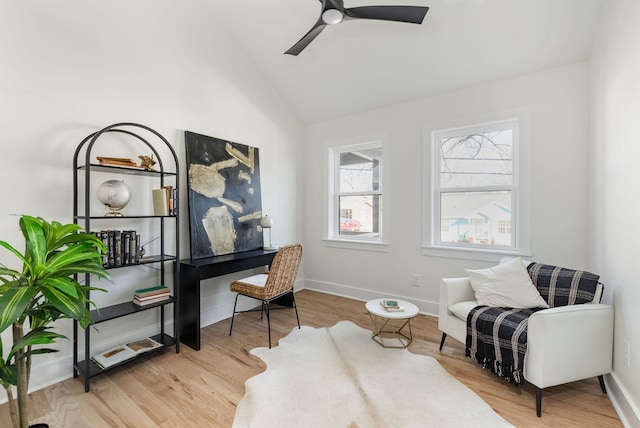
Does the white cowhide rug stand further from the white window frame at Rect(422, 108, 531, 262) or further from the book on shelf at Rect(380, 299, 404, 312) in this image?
the white window frame at Rect(422, 108, 531, 262)

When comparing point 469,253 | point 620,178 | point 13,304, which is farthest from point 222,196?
point 620,178

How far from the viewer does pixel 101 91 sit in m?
2.38

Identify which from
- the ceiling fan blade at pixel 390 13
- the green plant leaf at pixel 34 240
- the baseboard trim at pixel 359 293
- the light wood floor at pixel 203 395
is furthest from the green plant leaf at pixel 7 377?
the baseboard trim at pixel 359 293

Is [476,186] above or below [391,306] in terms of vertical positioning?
above

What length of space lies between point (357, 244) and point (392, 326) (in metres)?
1.23

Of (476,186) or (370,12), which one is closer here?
(370,12)

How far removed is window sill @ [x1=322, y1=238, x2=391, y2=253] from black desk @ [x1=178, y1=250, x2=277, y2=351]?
5.14 ft

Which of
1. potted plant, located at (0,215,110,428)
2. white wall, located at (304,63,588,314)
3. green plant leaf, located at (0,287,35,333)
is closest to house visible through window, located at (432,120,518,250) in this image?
white wall, located at (304,63,588,314)

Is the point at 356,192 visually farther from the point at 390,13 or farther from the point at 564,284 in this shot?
the point at 564,284

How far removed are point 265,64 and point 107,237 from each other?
105 inches

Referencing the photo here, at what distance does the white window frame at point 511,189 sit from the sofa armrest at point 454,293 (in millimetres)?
739

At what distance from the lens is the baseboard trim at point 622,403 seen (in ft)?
5.31

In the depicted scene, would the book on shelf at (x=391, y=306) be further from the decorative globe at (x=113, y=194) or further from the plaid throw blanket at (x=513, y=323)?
the decorative globe at (x=113, y=194)

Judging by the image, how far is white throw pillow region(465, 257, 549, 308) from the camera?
2297 millimetres
